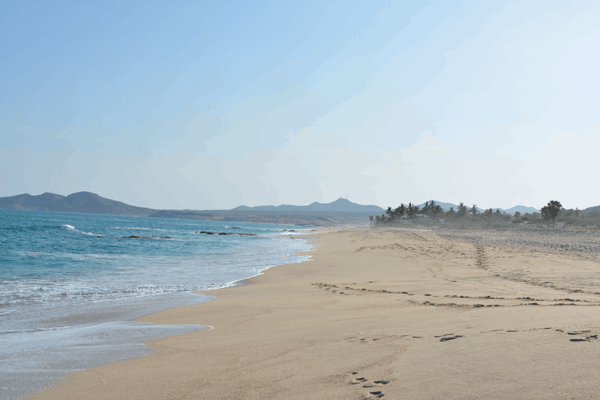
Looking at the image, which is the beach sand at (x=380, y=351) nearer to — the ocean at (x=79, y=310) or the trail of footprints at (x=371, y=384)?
the trail of footprints at (x=371, y=384)

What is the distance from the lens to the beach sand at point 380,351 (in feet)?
9.46

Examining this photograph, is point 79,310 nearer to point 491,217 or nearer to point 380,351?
point 380,351

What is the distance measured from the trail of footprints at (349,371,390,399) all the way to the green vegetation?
5773 centimetres

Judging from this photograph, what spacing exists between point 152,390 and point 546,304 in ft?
20.1

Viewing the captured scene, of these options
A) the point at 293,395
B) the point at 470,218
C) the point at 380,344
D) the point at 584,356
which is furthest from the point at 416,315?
the point at 470,218

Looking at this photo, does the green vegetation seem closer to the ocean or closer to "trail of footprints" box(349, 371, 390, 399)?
the ocean

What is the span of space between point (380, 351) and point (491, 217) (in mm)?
95350

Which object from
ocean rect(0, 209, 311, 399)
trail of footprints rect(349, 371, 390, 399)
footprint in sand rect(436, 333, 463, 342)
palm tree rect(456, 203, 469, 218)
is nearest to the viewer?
trail of footprints rect(349, 371, 390, 399)

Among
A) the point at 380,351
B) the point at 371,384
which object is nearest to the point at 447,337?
the point at 380,351

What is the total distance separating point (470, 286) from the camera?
8.51 m

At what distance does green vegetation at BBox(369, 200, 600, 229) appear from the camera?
55750 mm

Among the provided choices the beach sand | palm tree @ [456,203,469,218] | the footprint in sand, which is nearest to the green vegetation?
palm tree @ [456,203,469,218]

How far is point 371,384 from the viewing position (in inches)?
122

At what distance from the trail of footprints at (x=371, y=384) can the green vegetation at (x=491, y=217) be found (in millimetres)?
57733
